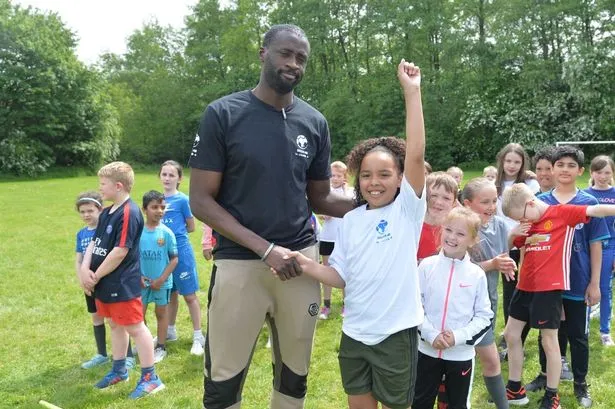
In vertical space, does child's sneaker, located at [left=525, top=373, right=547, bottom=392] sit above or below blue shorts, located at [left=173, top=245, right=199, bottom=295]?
below

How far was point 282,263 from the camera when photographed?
2404 millimetres

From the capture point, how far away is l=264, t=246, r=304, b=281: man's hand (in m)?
2.40

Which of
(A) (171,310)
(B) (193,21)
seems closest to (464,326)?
(A) (171,310)

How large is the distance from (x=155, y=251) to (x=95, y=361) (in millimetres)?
1152

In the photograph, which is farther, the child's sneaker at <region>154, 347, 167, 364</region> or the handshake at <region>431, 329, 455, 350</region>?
the child's sneaker at <region>154, 347, 167, 364</region>

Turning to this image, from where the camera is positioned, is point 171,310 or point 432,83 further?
point 432,83

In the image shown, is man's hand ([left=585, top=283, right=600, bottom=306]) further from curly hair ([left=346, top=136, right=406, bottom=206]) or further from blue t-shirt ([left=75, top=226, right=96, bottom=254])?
blue t-shirt ([left=75, top=226, right=96, bottom=254])

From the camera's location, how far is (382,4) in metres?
36.3

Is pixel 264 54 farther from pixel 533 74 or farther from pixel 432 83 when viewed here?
pixel 432 83

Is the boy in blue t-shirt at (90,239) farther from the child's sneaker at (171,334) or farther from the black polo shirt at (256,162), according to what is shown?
the black polo shirt at (256,162)

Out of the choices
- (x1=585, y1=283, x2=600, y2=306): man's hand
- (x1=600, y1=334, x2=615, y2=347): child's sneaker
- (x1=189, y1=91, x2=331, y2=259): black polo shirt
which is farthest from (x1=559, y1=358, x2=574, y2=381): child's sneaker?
(x1=189, y1=91, x2=331, y2=259): black polo shirt

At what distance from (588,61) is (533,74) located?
9.98ft

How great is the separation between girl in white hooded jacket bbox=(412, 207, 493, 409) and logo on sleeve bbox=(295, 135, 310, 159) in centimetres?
97

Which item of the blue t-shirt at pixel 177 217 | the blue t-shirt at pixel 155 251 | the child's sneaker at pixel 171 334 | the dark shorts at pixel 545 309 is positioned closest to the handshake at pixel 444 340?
the dark shorts at pixel 545 309
